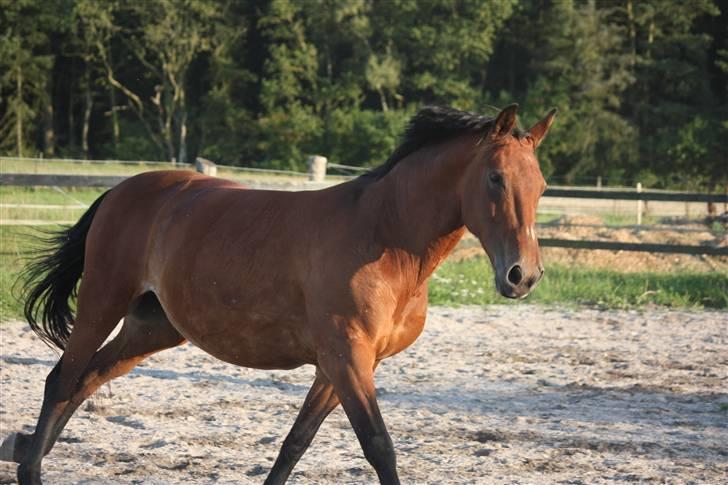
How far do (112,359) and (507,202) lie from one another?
2.27 meters

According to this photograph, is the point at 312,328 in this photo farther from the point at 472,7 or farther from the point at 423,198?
the point at 472,7

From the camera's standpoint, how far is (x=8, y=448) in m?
4.74

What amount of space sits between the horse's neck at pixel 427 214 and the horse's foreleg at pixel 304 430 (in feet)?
2.35

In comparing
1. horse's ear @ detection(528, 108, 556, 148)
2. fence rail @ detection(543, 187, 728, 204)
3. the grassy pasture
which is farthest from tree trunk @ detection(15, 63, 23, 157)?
horse's ear @ detection(528, 108, 556, 148)

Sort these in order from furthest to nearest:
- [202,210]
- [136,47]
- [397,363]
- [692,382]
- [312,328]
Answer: [136,47], [397,363], [692,382], [202,210], [312,328]

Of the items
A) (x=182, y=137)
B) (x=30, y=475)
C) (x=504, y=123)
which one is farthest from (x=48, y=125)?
(x=504, y=123)

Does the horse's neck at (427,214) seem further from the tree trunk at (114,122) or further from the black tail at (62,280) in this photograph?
the tree trunk at (114,122)

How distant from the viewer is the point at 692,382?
22.9 feet

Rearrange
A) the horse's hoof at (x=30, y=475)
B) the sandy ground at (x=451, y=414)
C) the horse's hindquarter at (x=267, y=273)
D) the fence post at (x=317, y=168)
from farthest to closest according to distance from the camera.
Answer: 1. the fence post at (x=317, y=168)
2. the sandy ground at (x=451, y=414)
3. the horse's hoof at (x=30, y=475)
4. the horse's hindquarter at (x=267, y=273)

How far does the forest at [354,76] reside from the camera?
122 ft

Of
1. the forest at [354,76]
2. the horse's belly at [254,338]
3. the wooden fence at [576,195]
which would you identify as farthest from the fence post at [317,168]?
the forest at [354,76]

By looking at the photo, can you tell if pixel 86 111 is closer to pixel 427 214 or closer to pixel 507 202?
pixel 427 214

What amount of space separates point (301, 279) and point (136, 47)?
38.1m

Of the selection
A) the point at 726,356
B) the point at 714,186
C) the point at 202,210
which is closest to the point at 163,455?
the point at 202,210
